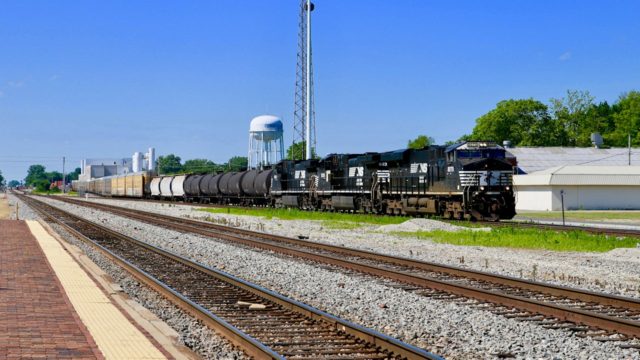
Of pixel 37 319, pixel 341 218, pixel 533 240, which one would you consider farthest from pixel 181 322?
pixel 341 218

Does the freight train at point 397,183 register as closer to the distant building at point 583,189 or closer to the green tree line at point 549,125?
the distant building at point 583,189

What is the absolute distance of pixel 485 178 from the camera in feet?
96.5

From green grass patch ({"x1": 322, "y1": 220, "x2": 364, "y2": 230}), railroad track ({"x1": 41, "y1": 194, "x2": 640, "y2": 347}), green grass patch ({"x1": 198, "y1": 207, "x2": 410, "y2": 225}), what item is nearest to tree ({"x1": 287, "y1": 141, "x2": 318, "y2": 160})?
green grass patch ({"x1": 198, "y1": 207, "x2": 410, "y2": 225})

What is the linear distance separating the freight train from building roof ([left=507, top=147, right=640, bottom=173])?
28.5 meters

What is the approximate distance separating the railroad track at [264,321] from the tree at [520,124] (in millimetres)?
101096

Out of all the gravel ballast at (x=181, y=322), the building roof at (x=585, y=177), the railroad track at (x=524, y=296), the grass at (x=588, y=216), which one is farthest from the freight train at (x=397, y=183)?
the building roof at (x=585, y=177)

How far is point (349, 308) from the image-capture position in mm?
10969

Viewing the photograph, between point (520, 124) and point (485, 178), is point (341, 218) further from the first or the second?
point (520, 124)

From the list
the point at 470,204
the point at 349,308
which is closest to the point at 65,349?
the point at 349,308

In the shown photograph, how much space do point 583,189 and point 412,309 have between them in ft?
157

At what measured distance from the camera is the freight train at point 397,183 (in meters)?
29.7

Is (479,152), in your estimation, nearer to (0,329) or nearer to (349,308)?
(349,308)

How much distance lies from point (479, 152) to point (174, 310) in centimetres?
2088

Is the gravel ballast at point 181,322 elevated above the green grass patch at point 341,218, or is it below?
below
